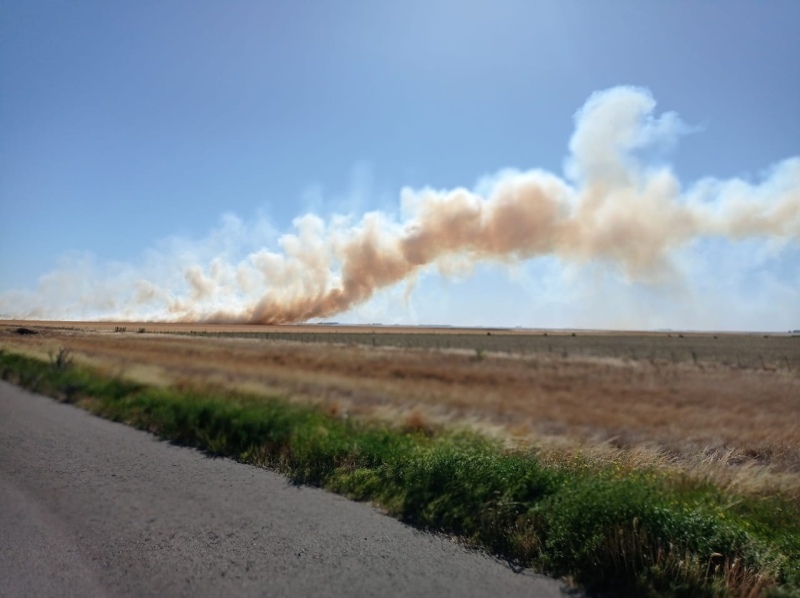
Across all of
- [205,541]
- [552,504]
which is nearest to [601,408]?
[552,504]

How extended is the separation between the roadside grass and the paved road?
441 mm

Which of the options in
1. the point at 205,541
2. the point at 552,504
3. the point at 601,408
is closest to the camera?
the point at 205,541

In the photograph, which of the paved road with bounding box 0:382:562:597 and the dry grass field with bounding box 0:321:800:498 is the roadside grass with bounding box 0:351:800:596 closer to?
the paved road with bounding box 0:382:562:597

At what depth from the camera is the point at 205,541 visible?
18.2 feet

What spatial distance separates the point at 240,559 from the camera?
5.13m

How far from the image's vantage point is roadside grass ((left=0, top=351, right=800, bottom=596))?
15.3 feet

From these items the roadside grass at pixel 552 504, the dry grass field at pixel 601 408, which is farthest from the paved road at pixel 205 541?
the dry grass field at pixel 601 408

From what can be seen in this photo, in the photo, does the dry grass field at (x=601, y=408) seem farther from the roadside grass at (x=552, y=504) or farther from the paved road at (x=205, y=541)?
the paved road at (x=205, y=541)

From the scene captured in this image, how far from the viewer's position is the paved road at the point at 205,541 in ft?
15.2

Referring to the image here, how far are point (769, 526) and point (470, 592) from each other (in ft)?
11.8

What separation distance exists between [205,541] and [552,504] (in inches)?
149

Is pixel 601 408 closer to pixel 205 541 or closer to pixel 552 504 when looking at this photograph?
pixel 552 504

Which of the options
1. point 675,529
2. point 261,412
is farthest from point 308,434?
point 675,529

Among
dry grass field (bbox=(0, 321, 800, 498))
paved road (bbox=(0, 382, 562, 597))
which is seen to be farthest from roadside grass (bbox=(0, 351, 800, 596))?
dry grass field (bbox=(0, 321, 800, 498))
